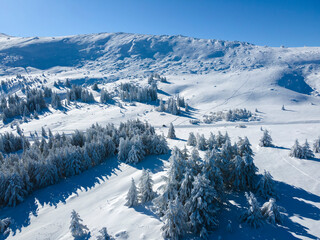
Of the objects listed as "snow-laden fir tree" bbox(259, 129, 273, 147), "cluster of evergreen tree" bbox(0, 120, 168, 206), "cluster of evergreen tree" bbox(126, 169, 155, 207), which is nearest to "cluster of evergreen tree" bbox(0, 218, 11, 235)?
"cluster of evergreen tree" bbox(0, 120, 168, 206)

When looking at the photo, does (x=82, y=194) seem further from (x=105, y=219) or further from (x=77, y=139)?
(x=77, y=139)

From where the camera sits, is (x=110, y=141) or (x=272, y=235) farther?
(x=110, y=141)

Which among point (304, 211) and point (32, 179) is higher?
point (304, 211)

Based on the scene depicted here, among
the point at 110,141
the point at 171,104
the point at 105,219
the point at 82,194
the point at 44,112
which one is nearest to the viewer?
the point at 105,219

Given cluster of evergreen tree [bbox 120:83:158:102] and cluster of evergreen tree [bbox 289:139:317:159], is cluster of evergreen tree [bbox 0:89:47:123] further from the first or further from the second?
cluster of evergreen tree [bbox 289:139:317:159]

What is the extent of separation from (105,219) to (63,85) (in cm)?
17591

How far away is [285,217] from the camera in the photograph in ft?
75.7

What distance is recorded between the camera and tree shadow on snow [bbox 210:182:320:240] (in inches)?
810

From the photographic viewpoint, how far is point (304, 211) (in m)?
24.2

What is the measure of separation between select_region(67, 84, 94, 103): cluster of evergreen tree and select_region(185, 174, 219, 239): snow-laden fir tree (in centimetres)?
11417

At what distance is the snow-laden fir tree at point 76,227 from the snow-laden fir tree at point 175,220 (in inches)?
425

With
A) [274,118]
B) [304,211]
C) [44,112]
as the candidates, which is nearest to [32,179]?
[304,211]

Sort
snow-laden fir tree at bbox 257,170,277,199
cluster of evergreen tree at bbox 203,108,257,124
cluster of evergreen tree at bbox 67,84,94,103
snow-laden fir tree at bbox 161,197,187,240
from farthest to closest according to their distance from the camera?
cluster of evergreen tree at bbox 67,84,94,103
cluster of evergreen tree at bbox 203,108,257,124
snow-laden fir tree at bbox 257,170,277,199
snow-laden fir tree at bbox 161,197,187,240

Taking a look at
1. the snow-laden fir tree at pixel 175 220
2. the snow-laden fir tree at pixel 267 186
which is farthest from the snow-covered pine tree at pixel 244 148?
the snow-laden fir tree at pixel 175 220
